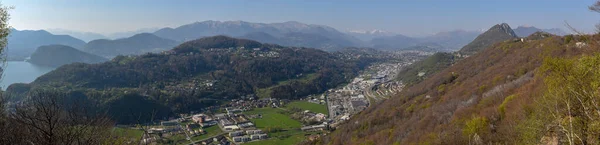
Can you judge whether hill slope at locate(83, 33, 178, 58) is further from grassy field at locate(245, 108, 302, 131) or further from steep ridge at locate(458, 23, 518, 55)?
steep ridge at locate(458, 23, 518, 55)

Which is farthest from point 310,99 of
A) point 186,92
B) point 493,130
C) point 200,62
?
point 493,130

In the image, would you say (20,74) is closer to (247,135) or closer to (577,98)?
(247,135)

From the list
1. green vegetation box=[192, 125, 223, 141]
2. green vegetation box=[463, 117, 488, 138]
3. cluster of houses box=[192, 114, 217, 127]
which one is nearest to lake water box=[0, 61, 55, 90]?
cluster of houses box=[192, 114, 217, 127]

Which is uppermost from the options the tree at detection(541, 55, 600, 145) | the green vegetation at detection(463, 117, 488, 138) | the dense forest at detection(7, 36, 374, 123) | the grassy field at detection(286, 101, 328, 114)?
the tree at detection(541, 55, 600, 145)

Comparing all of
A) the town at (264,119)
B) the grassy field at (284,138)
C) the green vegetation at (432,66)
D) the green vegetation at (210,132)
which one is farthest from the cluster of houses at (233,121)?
the green vegetation at (432,66)

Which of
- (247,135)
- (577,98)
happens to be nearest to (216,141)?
(247,135)

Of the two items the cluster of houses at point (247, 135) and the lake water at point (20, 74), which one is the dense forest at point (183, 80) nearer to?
the cluster of houses at point (247, 135)
